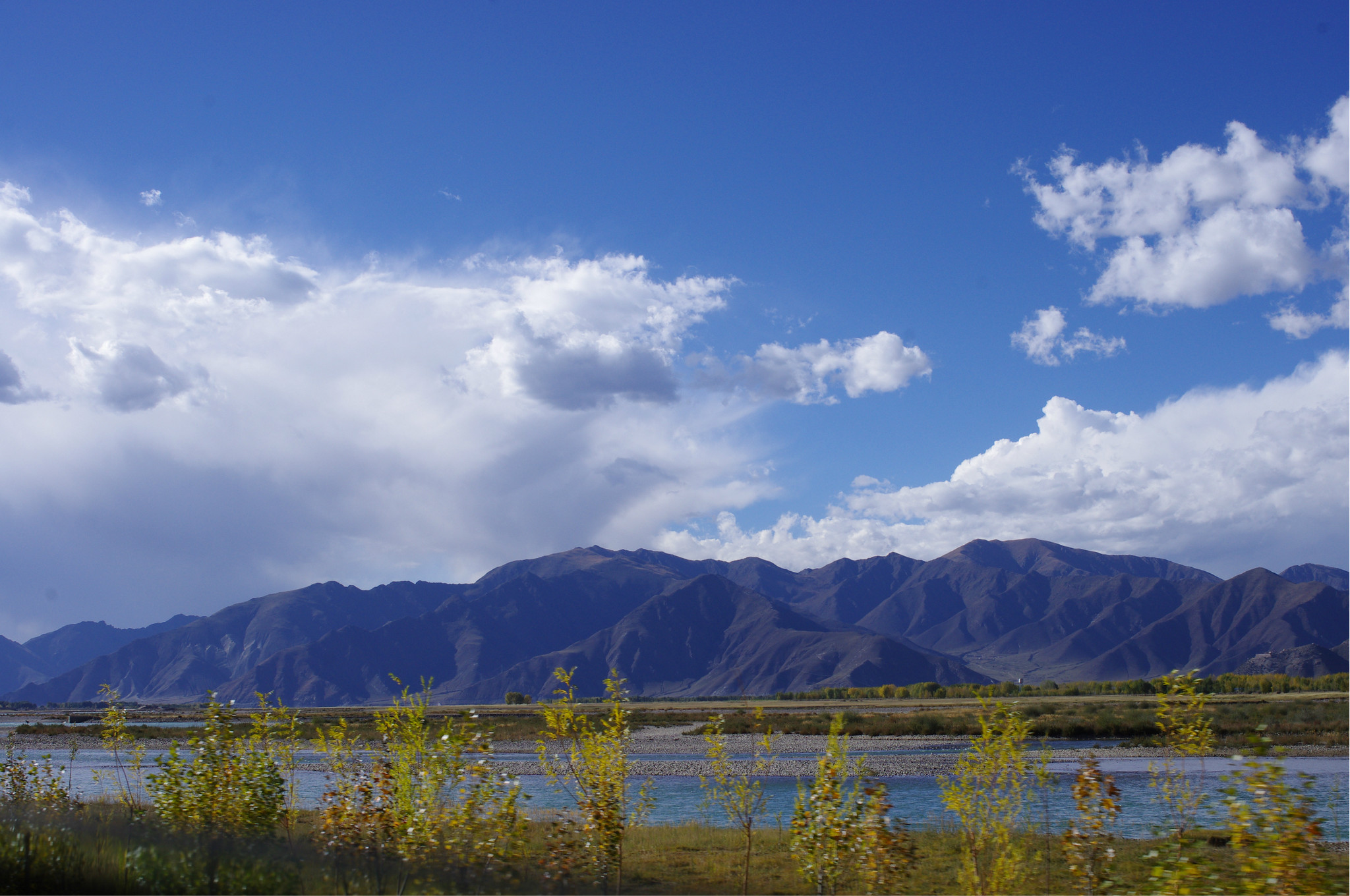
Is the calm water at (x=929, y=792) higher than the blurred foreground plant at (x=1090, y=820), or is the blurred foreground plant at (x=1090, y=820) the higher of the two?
the blurred foreground plant at (x=1090, y=820)

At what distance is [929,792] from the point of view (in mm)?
45781

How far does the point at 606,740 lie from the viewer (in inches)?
551

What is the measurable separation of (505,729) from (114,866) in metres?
95.2

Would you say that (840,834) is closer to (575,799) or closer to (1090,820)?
(1090,820)

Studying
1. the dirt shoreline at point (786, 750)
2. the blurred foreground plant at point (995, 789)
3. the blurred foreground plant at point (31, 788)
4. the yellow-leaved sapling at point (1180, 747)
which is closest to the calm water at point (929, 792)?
the dirt shoreline at point (786, 750)

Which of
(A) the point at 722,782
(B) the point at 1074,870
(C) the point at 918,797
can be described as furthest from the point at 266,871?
(C) the point at 918,797

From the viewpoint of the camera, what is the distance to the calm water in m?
33.7

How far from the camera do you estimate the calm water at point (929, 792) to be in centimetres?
3366

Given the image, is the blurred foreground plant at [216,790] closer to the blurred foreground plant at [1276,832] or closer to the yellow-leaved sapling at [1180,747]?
the yellow-leaved sapling at [1180,747]

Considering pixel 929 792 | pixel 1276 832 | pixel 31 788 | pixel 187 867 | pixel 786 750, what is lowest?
pixel 786 750

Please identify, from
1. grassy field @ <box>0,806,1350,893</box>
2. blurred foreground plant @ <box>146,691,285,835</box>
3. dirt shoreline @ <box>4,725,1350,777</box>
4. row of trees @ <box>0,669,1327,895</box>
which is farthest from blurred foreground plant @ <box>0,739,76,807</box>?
dirt shoreline @ <box>4,725,1350,777</box>

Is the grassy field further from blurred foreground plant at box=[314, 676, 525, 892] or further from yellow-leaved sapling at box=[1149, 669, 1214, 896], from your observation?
yellow-leaved sapling at box=[1149, 669, 1214, 896]

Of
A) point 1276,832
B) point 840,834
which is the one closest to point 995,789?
point 840,834

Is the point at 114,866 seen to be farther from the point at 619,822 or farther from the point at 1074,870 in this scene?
the point at 1074,870
